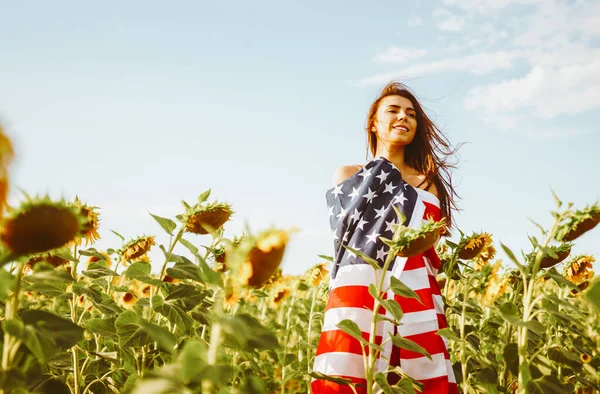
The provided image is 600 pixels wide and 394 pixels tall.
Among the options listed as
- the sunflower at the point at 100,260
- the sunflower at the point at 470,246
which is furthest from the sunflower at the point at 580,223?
the sunflower at the point at 100,260

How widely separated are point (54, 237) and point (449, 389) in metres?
2.06

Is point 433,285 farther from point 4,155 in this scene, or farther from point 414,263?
point 4,155

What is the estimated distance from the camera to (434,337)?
2.53 metres

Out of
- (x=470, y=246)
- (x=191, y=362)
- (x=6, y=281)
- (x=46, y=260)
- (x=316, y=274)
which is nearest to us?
(x=191, y=362)

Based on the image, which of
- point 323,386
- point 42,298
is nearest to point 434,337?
point 323,386

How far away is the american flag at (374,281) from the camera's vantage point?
246cm

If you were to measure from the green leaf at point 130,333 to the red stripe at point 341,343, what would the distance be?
0.97m

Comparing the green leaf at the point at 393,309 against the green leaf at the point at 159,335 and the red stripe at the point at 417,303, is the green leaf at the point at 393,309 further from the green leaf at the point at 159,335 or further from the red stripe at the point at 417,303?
the red stripe at the point at 417,303

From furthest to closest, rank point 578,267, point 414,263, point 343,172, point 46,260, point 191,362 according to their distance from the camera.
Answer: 1. point 343,172
2. point 578,267
3. point 414,263
4. point 46,260
5. point 191,362

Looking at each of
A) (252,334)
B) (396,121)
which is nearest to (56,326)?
(252,334)

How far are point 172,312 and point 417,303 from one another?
1256mm

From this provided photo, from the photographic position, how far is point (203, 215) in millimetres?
1944

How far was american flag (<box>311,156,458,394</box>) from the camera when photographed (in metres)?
2.46

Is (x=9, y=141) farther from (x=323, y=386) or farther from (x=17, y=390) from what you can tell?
(x=323, y=386)
